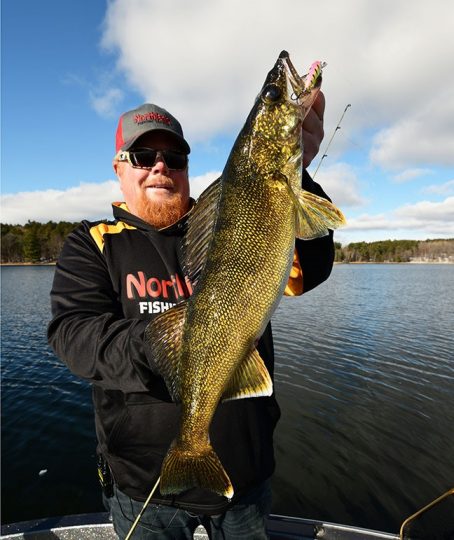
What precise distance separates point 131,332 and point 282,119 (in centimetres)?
169

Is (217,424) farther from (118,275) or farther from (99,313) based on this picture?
(118,275)

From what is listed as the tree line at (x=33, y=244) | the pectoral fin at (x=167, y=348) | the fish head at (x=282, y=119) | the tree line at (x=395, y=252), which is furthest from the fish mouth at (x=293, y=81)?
the tree line at (x=395, y=252)

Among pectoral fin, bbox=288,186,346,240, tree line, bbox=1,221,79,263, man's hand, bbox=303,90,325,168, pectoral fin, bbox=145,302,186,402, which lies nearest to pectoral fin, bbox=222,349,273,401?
pectoral fin, bbox=145,302,186,402

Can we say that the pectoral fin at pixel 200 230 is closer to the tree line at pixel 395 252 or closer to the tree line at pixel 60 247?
the tree line at pixel 60 247

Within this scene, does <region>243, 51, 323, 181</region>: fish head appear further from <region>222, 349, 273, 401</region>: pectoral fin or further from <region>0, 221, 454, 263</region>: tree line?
<region>0, 221, 454, 263</region>: tree line

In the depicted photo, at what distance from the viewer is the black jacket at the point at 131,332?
2213mm

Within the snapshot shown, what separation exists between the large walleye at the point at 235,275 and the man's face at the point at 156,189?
0.78 metres

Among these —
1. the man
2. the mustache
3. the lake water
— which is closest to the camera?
the man

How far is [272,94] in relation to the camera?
2.32 meters

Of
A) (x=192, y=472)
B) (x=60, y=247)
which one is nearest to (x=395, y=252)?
(x=60, y=247)

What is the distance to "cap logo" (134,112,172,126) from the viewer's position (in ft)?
10.0

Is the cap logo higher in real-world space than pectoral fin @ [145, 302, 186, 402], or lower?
higher

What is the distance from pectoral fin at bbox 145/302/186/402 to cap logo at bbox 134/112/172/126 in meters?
1.90

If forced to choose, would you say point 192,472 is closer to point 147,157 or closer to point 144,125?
point 147,157
